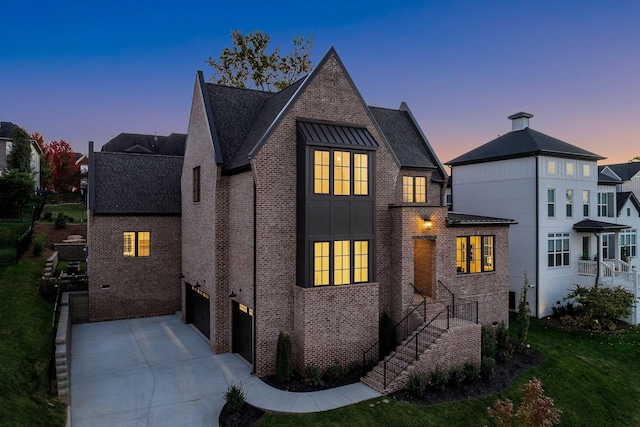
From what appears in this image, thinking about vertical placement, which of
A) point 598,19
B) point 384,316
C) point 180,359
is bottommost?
point 180,359

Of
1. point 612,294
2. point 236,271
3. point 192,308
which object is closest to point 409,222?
point 236,271

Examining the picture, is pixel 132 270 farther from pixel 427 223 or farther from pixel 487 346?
pixel 487 346

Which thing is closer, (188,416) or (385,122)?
(188,416)

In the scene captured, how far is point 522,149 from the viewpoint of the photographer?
81.8ft

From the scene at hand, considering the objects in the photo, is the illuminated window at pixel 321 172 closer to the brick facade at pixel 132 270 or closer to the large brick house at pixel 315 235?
the large brick house at pixel 315 235

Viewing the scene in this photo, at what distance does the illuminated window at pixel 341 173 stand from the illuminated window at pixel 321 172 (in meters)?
0.32

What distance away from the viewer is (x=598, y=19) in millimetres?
21172

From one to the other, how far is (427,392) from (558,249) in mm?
17466

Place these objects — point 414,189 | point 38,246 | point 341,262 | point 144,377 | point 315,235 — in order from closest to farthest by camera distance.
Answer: point 144,377 < point 315,235 < point 341,262 < point 414,189 < point 38,246

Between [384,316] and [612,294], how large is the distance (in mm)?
16247

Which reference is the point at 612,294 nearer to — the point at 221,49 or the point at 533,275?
the point at 533,275

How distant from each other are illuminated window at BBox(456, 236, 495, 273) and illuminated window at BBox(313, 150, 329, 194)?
761 cm

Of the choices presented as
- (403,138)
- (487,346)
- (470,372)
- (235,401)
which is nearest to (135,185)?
(403,138)

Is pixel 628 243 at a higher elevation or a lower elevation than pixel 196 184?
lower
